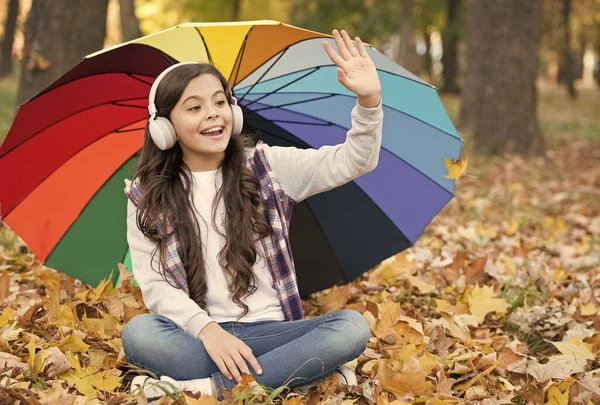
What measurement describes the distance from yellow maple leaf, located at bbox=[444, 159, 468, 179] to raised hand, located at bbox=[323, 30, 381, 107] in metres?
→ 0.69

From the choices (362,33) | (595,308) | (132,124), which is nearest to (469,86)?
(595,308)

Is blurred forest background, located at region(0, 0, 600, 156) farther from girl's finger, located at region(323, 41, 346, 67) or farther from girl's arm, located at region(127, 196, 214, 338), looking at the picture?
girl's finger, located at region(323, 41, 346, 67)

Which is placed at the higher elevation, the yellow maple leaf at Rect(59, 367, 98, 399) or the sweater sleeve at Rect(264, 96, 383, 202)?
the sweater sleeve at Rect(264, 96, 383, 202)

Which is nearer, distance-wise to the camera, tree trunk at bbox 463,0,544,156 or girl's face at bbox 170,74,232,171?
girl's face at bbox 170,74,232,171

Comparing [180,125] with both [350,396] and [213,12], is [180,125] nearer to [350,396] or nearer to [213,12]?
[350,396]

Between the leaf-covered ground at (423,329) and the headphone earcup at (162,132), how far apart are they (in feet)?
2.55

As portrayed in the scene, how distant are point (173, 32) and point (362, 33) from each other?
22179 mm

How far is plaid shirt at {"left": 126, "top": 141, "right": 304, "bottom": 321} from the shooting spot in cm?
261

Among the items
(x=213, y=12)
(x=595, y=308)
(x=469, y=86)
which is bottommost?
(x=595, y=308)

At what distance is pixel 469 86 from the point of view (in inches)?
369

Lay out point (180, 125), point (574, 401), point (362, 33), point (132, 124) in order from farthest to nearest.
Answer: point (362, 33), point (132, 124), point (180, 125), point (574, 401)

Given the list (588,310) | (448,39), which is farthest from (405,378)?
(448,39)

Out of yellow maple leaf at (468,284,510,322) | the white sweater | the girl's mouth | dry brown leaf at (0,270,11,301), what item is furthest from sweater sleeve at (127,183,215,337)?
yellow maple leaf at (468,284,510,322)

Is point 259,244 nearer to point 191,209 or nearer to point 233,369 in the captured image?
point 191,209
